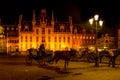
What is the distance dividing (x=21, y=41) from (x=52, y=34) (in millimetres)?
12238

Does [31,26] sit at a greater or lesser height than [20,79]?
greater

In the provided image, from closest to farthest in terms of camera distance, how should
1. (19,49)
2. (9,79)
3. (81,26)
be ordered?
(9,79), (19,49), (81,26)

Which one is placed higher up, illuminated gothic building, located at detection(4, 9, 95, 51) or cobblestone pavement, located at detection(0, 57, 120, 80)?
illuminated gothic building, located at detection(4, 9, 95, 51)

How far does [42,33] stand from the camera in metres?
122

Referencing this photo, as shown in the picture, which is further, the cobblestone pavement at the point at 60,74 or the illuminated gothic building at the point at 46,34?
the illuminated gothic building at the point at 46,34

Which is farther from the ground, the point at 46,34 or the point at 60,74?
the point at 46,34

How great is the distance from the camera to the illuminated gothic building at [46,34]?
120250 millimetres

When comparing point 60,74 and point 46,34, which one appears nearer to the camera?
point 60,74

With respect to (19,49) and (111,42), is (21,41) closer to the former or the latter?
(19,49)

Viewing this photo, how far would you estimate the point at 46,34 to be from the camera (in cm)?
12262

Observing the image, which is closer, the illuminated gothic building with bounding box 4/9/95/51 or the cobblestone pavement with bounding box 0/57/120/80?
the cobblestone pavement with bounding box 0/57/120/80

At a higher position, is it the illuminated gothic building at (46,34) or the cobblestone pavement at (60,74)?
the illuminated gothic building at (46,34)

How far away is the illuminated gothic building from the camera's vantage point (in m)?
120

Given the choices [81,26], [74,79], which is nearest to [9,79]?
[74,79]
